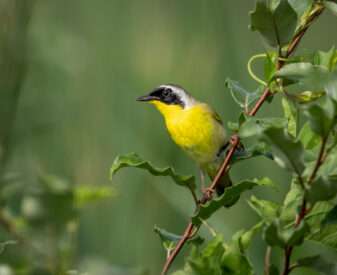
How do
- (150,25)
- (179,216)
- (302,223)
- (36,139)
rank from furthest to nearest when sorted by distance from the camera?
(150,25) < (179,216) < (36,139) < (302,223)

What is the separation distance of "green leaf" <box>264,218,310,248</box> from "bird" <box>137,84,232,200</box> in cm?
98

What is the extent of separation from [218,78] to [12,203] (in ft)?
3.75

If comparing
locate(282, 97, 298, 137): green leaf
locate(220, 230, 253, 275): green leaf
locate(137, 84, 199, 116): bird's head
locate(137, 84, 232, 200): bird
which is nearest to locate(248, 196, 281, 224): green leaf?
locate(220, 230, 253, 275): green leaf

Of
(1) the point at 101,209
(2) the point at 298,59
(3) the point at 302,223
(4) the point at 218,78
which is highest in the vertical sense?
(2) the point at 298,59

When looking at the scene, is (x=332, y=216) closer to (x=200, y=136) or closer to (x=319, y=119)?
(x=319, y=119)

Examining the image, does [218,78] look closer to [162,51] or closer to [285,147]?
[162,51]

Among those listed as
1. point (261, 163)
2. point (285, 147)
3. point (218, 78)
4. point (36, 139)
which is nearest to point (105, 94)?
point (218, 78)

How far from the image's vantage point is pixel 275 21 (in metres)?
0.77

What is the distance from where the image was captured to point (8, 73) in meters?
0.71

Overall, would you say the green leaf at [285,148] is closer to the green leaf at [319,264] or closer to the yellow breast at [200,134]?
the green leaf at [319,264]

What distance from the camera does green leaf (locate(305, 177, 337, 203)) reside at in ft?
1.99

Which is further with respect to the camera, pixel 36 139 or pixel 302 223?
pixel 36 139

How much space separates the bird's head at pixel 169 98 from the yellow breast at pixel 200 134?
7 cm

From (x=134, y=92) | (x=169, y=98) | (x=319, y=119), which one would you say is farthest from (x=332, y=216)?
(x=134, y=92)
